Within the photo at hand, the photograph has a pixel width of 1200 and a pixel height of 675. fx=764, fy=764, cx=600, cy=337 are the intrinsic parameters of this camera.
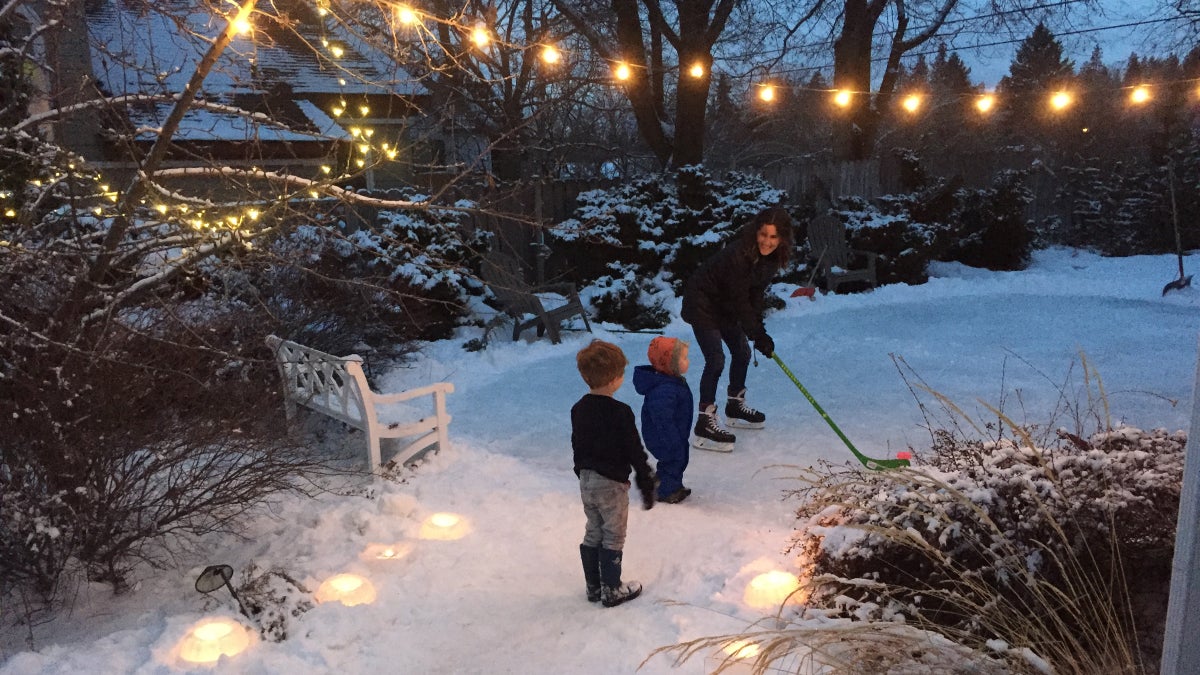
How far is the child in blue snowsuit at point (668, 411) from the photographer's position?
427cm

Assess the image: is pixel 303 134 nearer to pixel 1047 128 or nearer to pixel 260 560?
pixel 260 560

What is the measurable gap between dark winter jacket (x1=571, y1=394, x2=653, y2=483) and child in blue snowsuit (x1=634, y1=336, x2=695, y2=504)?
3.05ft

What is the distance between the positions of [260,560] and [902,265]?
1189cm

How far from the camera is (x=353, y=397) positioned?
15.7 ft

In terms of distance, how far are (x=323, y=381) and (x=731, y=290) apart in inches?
119

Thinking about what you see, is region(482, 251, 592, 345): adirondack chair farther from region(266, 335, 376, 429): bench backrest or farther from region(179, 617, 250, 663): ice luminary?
region(179, 617, 250, 663): ice luminary

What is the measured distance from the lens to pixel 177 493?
3418 millimetres

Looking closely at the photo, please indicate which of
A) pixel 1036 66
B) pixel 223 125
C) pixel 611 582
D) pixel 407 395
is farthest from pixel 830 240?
pixel 1036 66

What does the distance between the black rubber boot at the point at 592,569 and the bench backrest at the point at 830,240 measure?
10.3 meters

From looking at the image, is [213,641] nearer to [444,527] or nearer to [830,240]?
Answer: [444,527]

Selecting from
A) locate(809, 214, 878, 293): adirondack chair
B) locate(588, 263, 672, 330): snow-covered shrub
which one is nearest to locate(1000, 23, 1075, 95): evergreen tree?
locate(809, 214, 878, 293): adirondack chair

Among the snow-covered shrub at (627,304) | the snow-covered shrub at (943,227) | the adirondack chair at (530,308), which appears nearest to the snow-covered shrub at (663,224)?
the snow-covered shrub at (627,304)

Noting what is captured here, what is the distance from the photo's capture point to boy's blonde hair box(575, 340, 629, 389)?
3336 mm

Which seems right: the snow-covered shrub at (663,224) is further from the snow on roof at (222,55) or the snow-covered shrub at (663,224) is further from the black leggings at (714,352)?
the black leggings at (714,352)
